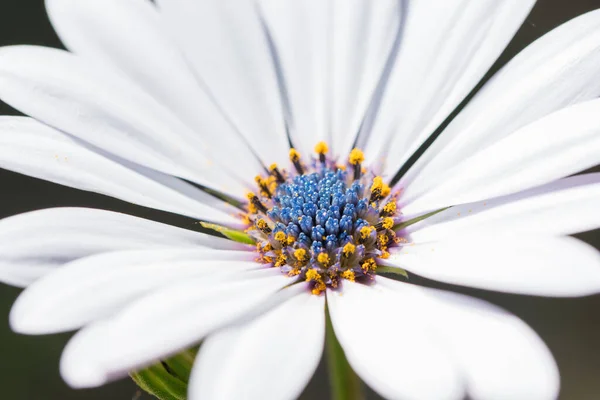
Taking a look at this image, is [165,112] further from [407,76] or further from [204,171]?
[407,76]

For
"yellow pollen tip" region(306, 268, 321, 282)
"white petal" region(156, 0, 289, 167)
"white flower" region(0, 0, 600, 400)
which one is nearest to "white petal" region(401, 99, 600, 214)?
"white flower" region(0, 0, 600, 400)

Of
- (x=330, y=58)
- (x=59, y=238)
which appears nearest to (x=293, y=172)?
(x=330, y=58)

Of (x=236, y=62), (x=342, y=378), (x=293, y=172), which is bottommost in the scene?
(x=342, y=378)

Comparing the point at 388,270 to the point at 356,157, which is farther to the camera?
the point at 356,157

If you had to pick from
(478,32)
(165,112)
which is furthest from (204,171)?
(478,32)

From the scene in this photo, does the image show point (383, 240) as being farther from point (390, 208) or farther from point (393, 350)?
point (393, 350)

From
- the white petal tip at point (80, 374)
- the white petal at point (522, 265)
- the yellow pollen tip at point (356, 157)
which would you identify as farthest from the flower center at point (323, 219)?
the white petal tip at point (80, 374)

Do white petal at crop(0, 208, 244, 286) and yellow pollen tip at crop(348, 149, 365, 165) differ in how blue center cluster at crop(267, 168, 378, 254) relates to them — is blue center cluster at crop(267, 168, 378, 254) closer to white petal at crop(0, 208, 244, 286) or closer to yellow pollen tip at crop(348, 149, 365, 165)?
yellow pollen tip at crop(348, 149, 365, 165)
